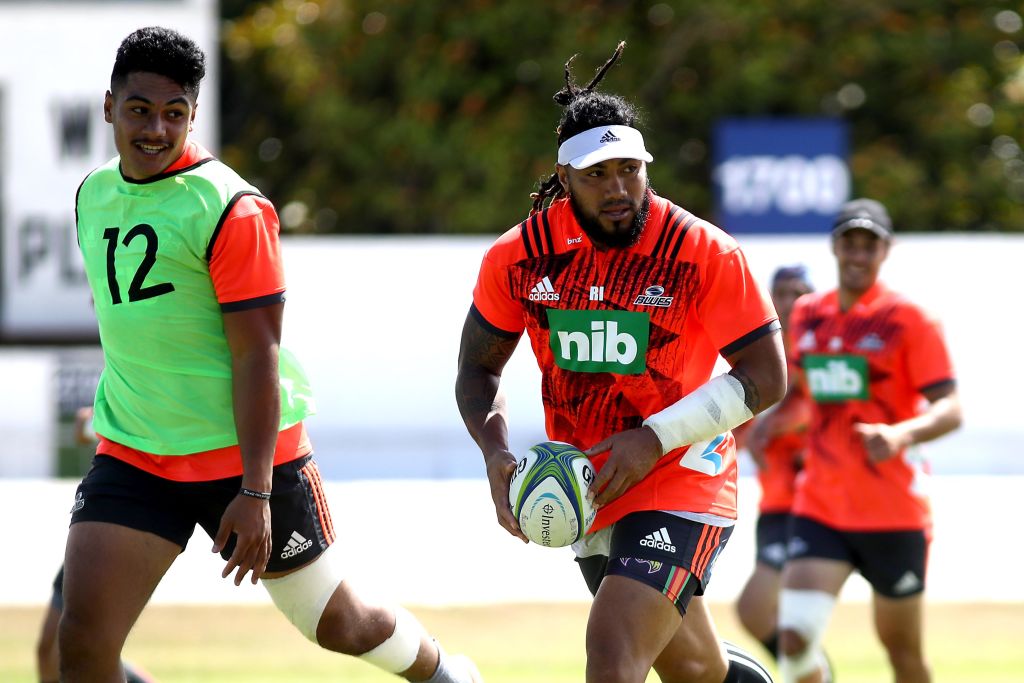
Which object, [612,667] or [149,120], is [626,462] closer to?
[612,667]

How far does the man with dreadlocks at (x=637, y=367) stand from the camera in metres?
4.90

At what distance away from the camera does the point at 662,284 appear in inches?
197

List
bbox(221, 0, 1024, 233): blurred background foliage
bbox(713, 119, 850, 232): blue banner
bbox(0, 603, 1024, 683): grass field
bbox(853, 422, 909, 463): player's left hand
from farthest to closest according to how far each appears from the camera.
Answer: bbox(221, 0, 1024, 233): blurred background foliage
bbox(713, 119, 850, 232): blue banner
bbox(0, 603, 1024, 683): grass field
bbox(853, 422, 909, 463): player's left hand

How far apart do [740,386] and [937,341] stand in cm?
213

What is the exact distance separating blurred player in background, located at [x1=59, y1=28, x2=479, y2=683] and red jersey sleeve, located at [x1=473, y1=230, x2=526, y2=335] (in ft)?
2.20

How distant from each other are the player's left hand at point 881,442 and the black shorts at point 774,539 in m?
1.67

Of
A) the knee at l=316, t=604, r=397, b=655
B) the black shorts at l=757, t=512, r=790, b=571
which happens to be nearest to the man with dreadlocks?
the knee at l=316, t=604, r=397, b=655

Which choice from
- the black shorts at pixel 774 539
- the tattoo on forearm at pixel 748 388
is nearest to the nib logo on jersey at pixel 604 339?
the tattoo on forearm at pixel 748 388

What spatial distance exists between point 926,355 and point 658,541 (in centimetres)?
227

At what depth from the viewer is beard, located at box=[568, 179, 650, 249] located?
500cm

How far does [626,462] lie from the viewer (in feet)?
15.9

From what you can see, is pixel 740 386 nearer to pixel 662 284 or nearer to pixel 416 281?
pixel 662 284

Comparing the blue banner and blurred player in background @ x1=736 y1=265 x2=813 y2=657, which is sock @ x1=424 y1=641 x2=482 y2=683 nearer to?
blurred player in background @ x1=736 y1=265 x2=813 y2=657

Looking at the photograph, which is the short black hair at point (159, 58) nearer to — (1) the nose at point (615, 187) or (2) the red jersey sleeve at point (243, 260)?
(2) the red jersey sleeve at point (243, 260)
